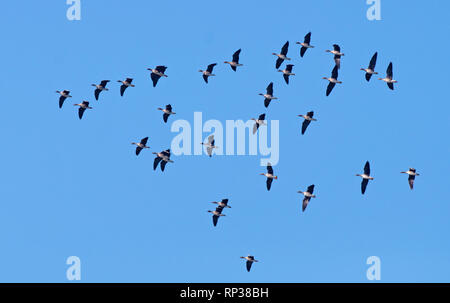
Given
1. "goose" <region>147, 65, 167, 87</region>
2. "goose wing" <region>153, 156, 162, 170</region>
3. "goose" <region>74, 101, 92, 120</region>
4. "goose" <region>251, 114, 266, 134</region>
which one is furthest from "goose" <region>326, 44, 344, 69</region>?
"goose" <region>74, 101, 92, 120</region>

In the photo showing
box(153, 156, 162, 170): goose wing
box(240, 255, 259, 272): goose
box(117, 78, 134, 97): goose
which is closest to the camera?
box(240, 255, 259, 272): goose

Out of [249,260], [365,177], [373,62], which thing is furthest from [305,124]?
[249,260]

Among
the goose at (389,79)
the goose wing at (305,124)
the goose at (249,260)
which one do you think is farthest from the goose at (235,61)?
the goose at (249,260)

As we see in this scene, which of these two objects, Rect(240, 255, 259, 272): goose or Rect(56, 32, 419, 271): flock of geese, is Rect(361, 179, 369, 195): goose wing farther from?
Rect(240, 255, 259, 272): goose

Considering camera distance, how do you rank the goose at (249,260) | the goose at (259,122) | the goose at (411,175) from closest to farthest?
the goose at (249,260), the goose at (411,175), the goose at (259,122)

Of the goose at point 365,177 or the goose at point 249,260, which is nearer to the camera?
the goose at point 249,260

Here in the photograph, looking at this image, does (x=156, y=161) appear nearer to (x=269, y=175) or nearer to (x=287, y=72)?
(x=269, y=175)

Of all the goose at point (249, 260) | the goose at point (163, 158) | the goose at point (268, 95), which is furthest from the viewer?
the goose at point (163, 158)

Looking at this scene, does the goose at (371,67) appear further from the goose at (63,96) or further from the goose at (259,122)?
the goose at (63,96)

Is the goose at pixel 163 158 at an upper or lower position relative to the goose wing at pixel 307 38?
lower

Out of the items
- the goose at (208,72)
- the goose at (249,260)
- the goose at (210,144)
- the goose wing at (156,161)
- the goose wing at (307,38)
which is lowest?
the goose at (249,260)
